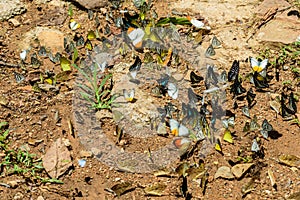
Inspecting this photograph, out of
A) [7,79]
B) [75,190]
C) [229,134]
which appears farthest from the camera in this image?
[7,79]

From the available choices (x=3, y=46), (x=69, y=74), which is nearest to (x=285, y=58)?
(x=69, y=74)

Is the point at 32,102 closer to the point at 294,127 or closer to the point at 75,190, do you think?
the point at 75,190

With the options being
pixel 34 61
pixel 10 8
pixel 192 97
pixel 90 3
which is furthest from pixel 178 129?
pixel 10 8

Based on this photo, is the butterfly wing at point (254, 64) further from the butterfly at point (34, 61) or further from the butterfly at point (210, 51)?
the butterfly at point (34, 61)

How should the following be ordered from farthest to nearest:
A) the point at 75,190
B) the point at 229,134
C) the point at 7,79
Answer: the point at 7,79 < the point at 229,134 < the point at 75,190

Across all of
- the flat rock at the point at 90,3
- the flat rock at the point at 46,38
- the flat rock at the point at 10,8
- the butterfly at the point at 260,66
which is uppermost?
the flat rock at the point at 90,3

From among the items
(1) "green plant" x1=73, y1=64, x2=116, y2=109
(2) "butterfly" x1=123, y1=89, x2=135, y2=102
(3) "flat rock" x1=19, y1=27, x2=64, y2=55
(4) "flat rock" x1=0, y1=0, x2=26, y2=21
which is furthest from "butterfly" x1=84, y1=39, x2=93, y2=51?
(4) "flat rock" x1=0, y1=0, x2=26, y2=21

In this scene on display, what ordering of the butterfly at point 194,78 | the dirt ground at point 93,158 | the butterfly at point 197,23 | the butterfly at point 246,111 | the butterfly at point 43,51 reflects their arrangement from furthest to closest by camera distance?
1. the butterfly at point 197,23
2. the butterfly at point 43,51
3. the butterfly at point 194,78
4. the butterfly at point 246,111
5. the dirt ground at point 93,158

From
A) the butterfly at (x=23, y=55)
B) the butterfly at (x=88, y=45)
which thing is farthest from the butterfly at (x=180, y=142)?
the butterfly at (x=23, y=55)
